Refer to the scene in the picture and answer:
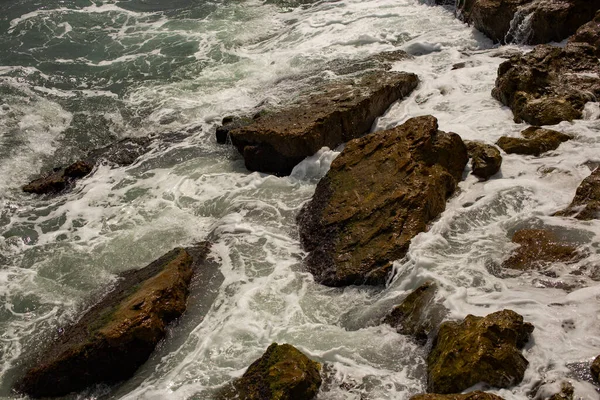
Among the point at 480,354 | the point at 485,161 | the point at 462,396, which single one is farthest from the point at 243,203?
the point at 462,396

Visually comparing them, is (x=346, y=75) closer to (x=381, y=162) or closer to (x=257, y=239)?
(x=381, y=162)

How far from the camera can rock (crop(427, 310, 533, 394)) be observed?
4812 mm

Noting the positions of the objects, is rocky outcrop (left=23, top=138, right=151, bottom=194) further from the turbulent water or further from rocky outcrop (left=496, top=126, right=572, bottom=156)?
rocky outcrop (left=496, top=126, right=572, bottom=156)

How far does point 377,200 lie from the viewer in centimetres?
751

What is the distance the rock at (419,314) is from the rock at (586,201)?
7.15 feet

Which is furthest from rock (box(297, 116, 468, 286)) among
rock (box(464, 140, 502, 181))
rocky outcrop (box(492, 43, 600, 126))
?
rocky outcrop (box(492, 43, 600, 126))

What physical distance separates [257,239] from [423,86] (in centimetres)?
536

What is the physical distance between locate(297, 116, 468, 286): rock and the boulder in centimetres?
120

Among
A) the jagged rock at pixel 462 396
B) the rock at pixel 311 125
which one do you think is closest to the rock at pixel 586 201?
the jagged rock at pixel 462 396

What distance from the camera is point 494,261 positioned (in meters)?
6.41

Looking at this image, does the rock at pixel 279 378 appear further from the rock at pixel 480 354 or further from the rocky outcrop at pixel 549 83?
the rocky outcrop at pixel 549 83

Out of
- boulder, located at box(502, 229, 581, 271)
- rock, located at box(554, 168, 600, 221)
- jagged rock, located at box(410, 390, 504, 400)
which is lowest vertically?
jagged rock, located at box(410, 390, 504, 400)

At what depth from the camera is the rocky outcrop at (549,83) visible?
29.3 feet

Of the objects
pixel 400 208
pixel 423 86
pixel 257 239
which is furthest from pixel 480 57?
pixel 257 239
